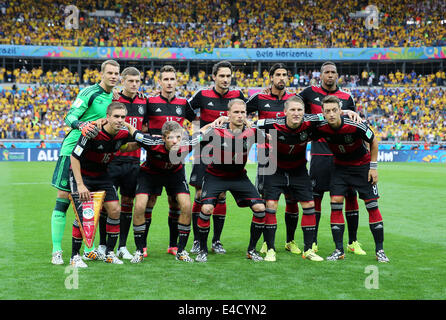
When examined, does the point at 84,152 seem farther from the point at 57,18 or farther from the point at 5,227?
the point at 57,18

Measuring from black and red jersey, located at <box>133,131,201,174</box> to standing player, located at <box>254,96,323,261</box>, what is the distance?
112 centimetres

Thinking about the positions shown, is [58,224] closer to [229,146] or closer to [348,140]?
[229,146]

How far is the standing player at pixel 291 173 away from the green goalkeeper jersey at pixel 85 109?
2.20m

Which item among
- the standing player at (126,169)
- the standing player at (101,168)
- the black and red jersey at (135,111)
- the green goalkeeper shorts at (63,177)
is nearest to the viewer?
the standing player at (101,168)

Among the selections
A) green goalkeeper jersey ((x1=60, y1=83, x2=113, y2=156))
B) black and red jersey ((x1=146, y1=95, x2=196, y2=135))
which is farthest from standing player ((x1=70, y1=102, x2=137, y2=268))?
black and red jersey ((x1=146, y1=95, x2=196, y2=135))

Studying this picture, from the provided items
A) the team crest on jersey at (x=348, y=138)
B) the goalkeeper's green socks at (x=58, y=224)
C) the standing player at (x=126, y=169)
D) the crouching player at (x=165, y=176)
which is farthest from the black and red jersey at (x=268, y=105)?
the goalkeeper's green socks at (x=58, y=224)

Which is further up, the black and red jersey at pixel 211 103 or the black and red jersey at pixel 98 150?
the black and red jersey at pixel 211 103

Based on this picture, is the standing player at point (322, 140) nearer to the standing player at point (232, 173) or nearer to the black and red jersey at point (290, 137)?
the black and red jersey at point (290, 137)

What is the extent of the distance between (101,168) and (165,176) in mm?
897

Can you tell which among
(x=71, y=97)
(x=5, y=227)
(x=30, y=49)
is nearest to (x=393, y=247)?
(x=5, y=227)

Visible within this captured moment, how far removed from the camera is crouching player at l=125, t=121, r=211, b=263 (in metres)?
7.25

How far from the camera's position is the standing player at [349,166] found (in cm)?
734

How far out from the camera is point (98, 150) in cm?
704

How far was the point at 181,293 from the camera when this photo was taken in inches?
217
